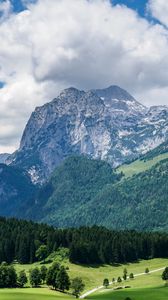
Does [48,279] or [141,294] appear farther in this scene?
[48,279]

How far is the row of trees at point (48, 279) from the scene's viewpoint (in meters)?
170

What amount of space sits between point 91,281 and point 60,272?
29854 millimetres

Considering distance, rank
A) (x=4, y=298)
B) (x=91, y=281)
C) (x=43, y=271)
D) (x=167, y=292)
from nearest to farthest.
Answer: (x=4, y=298)
(x=167, y=292)
(x=43, y=271)
(x=91, y=281)

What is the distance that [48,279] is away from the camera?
175125 millimetres

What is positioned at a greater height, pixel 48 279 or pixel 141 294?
pixel 48 279

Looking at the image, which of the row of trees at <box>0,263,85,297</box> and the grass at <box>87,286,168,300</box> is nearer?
the grass at <box>87,286,168,300</box>

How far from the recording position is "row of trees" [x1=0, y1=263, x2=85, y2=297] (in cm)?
17000

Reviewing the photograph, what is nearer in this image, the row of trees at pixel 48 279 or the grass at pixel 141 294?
the grass at pixel 141 294

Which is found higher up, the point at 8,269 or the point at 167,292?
the point at 8,269

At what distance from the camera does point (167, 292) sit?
147125 mm

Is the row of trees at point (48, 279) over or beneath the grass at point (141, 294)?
over

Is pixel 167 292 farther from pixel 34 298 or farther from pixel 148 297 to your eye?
pixel 34 298

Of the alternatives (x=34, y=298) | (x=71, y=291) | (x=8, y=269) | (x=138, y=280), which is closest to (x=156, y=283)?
(x=138, y=280)

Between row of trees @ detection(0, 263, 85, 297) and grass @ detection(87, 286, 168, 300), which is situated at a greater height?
row of trees @ detection(0, 263, 85, 297)
